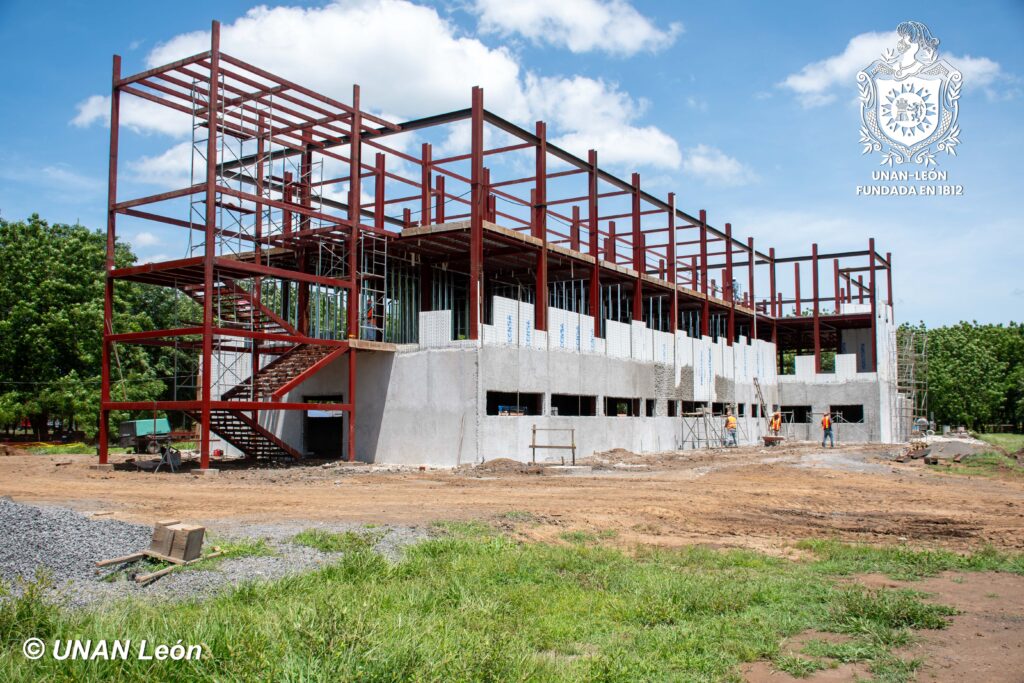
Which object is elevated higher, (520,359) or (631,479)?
(520,359)

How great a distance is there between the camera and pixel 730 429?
39906 millimetres

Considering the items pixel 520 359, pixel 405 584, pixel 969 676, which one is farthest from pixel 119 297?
pixel 969 676

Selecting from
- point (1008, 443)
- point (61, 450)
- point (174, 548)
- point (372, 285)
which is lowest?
point (1008, 443)

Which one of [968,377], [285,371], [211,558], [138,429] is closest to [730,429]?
[285,371]

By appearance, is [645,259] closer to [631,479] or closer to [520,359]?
[520,359]

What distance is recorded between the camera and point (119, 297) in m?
47.8

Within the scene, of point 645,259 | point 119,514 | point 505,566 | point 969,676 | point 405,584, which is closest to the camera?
point 969,676

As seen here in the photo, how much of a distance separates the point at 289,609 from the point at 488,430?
18.7 m

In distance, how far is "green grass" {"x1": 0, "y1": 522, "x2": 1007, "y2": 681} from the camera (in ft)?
19.2

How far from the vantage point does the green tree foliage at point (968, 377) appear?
71.0m

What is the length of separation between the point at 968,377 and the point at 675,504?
6544cm

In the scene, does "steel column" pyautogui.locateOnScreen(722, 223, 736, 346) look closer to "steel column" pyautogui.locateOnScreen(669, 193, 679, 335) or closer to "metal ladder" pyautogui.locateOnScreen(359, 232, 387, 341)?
"steel column" pyautogui.locateOnScreen(669, 193, 679, 335)

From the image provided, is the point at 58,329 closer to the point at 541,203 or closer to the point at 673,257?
the point at 541,203

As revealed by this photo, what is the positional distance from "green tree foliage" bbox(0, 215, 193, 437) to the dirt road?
16801 millimetres
